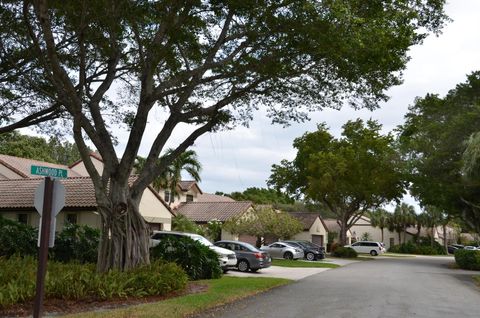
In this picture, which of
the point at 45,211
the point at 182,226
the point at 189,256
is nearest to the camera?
the point at 45,211

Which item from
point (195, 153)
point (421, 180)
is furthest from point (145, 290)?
point (195, 153)

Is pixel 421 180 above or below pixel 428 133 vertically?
below

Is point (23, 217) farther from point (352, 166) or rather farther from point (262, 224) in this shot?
point (352, 166)

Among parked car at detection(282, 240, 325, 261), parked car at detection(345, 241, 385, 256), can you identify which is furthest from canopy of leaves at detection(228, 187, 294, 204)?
parked car at detection(282, 240, 325, 261)

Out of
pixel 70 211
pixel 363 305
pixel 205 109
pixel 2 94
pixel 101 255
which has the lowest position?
pixel 363 305

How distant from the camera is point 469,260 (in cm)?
3419

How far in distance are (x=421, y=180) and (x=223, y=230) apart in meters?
16.2

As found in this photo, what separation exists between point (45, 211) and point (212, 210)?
3979 centimetres

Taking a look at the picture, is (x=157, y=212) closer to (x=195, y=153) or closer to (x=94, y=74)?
(x=195, y=153)

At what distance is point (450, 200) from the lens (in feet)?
119

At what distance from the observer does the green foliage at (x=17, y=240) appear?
828 inches

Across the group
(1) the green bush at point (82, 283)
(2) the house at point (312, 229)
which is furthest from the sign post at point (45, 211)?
(2) the house at point (312, 229)

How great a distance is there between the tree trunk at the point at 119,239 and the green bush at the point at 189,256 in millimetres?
3077

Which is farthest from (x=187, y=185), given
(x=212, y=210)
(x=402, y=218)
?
(x=402, y=218)
